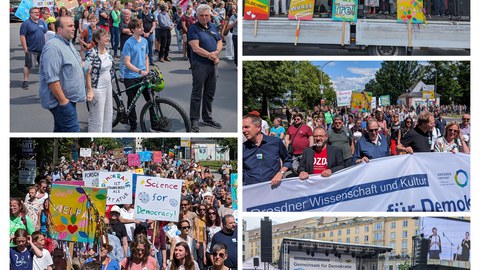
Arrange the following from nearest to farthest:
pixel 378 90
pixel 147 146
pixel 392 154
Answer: pixel 392 154 → pixel 147 146 → pixel 378 90

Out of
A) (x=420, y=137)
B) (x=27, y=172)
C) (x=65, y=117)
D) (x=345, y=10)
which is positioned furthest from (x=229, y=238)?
(x=345, y=10)

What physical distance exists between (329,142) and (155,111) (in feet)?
7.69

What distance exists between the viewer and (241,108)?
11438 mm

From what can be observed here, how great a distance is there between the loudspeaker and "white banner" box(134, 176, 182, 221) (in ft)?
3.91

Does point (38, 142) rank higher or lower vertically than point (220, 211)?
Answer: higher

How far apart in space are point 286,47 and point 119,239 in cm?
393

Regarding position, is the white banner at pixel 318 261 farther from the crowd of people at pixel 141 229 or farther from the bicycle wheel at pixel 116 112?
the bicycle wheel at pixel 116 112

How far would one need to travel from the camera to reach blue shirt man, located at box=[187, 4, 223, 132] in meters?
11.0

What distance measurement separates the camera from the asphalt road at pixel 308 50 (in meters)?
12.4

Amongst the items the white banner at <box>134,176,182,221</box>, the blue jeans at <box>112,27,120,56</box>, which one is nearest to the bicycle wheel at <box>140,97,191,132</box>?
the white banner at <box>134,176,182,221</box>

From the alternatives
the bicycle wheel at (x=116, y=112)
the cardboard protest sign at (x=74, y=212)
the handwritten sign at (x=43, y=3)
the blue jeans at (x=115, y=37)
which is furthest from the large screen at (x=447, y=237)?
the handwritten sign at (x=43, y=3)
